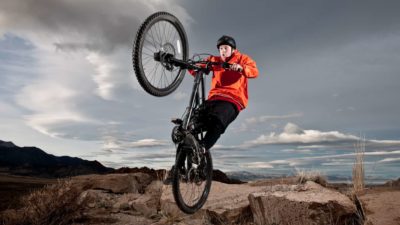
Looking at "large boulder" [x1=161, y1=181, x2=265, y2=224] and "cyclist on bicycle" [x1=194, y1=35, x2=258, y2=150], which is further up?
"cyclist on bicycle" [x1=194, y1=35, x2=258, y2=150]

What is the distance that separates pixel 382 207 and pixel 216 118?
2810 millimetres

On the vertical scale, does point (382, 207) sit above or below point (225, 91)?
below

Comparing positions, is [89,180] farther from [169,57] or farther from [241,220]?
[169,57]

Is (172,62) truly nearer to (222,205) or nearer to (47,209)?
(222,205)

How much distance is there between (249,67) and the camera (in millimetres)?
5941

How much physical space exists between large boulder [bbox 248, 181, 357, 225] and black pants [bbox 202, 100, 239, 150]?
1743 mm

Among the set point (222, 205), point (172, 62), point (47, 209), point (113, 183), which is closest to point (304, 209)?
point (222, 205)

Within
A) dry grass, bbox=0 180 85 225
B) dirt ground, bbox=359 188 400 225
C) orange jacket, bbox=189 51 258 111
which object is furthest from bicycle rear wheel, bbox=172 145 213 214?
dry grass, bbox=0 180 85 225

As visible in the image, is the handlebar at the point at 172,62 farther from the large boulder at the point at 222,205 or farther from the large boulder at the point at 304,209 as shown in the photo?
the large boulder at the point at 222,205

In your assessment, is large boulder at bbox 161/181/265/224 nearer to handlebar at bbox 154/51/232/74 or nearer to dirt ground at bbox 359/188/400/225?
dirt ground at bbox 359/188/400/225

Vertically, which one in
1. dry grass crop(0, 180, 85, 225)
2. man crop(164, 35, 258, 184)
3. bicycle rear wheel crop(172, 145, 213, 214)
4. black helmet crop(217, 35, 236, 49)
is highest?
black helmet crop(217, 35, 236, 49)

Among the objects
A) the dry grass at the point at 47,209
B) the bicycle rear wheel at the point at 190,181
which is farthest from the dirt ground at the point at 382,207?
the dry grass at the point at 47,209

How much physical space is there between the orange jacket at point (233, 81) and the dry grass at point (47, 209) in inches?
167

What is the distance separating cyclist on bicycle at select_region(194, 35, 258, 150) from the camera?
5828mm
